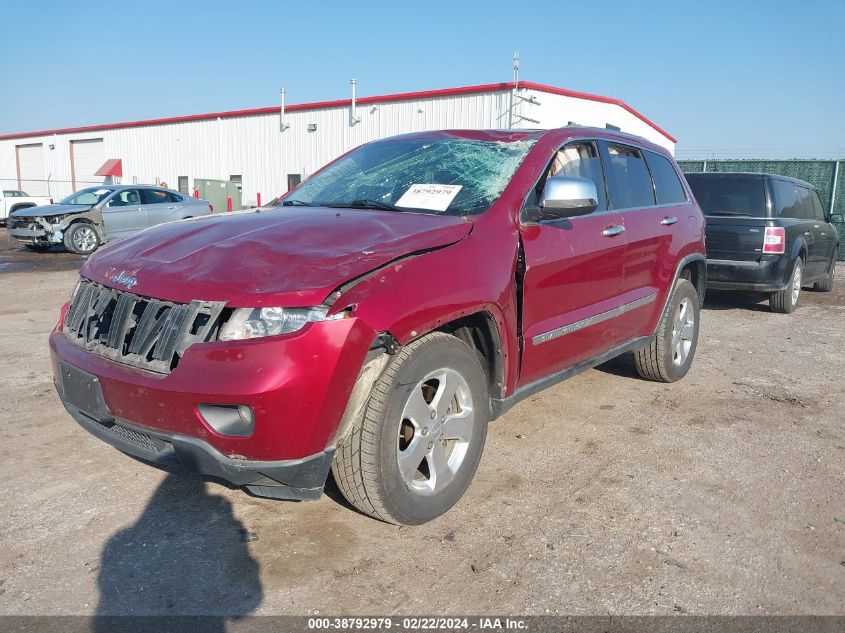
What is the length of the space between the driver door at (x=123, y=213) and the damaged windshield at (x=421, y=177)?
12.3m

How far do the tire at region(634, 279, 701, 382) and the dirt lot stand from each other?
53cm

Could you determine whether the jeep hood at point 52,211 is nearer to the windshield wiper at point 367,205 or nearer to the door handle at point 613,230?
the windshield wiper at point 367,205

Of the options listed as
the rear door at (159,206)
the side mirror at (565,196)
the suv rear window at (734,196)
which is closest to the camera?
the side mirror at (565,196)

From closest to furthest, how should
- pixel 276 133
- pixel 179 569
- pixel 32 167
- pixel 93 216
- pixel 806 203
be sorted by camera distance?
pixel 179 569
pixel 806 203
pixel 93 216
pixel 276 133
pixel 32 167

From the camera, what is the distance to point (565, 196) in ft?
11.0

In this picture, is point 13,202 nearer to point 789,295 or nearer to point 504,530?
point 789,295

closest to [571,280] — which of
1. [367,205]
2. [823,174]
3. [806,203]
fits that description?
[367,205]

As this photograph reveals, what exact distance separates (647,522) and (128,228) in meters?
14.6

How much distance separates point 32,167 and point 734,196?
4246 centimetres

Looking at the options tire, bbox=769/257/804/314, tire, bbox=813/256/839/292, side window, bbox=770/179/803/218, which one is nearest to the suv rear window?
side window, bbox=770/179/803/218

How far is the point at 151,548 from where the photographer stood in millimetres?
2797

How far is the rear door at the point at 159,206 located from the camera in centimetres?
1545

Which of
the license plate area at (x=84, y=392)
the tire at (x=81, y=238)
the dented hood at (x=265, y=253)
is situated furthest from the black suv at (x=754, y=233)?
the tire at (x=81, y=238)

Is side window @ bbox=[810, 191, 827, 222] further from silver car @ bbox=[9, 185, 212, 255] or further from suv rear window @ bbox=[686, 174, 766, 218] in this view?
silver car @ bbox=[9, 185, 212, 255]
